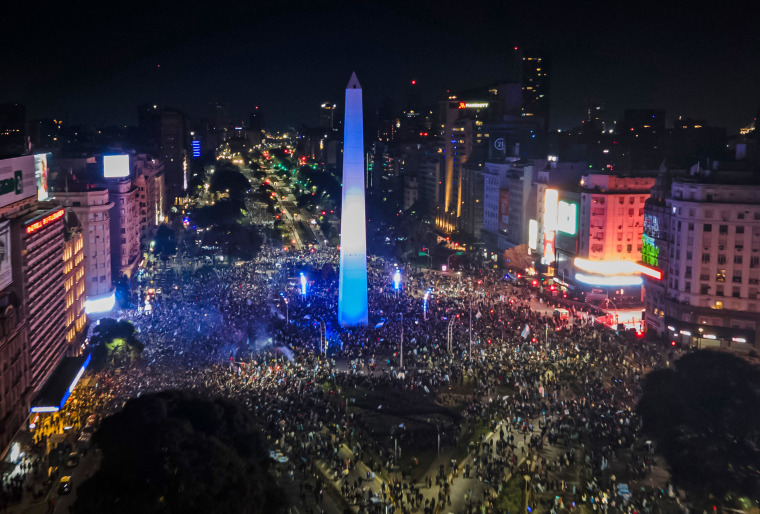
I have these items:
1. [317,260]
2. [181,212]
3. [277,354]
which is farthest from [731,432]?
[181,212]

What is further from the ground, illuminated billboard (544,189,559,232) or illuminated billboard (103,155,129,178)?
illuminated billboard (103,155,129,178)

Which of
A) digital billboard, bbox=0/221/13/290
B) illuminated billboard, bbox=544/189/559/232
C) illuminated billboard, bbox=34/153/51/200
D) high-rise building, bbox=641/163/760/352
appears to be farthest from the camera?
illuminated billboard, bbox=544/189/559/232

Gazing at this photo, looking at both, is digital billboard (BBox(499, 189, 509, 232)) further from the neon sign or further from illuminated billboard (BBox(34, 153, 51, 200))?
illuminated billboard (BBox(34, 153, 51, 200))

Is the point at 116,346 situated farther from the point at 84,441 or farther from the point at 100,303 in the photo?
the point at 100,303

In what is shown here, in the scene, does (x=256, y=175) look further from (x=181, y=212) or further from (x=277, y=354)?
(x=277, y=354)

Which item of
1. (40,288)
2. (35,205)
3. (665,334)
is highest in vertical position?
(35,205)

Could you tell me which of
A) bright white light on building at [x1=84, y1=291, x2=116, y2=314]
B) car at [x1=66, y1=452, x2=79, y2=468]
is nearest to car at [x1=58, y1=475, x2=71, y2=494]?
car at [x1=66, y1=452, x2=79, y2=468]
